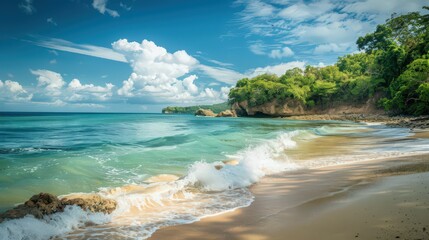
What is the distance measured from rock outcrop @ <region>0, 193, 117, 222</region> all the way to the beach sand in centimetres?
148

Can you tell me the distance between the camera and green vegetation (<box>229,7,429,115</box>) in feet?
136

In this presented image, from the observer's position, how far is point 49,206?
189 inches

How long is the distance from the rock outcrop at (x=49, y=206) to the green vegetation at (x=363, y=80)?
38215 mm

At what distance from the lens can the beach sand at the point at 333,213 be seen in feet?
11.9

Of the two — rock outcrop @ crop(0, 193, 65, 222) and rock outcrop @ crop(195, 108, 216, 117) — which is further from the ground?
rock outcrop @ crop(195, 108, 216, 117)

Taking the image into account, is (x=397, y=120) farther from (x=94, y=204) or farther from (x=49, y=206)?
(x=49, y=206)

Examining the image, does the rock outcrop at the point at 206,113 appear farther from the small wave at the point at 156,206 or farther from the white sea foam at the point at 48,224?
the white sea foam at the point at 48,224

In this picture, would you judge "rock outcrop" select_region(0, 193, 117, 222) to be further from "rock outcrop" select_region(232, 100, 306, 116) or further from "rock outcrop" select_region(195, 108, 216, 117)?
"rock outcrop" select_region(195, 108, 216, 117)

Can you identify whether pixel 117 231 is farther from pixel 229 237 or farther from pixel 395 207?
pixel 395 207

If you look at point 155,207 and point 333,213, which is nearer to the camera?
point 333,213

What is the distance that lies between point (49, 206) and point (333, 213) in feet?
15.9

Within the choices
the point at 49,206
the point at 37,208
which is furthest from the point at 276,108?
the point at 37,208

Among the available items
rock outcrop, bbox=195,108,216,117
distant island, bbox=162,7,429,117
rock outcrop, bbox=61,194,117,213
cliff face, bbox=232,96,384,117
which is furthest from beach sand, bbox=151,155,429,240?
rock outcrop, bbox=195,108,216,117

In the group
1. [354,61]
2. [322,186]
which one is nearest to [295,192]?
[322,186]
